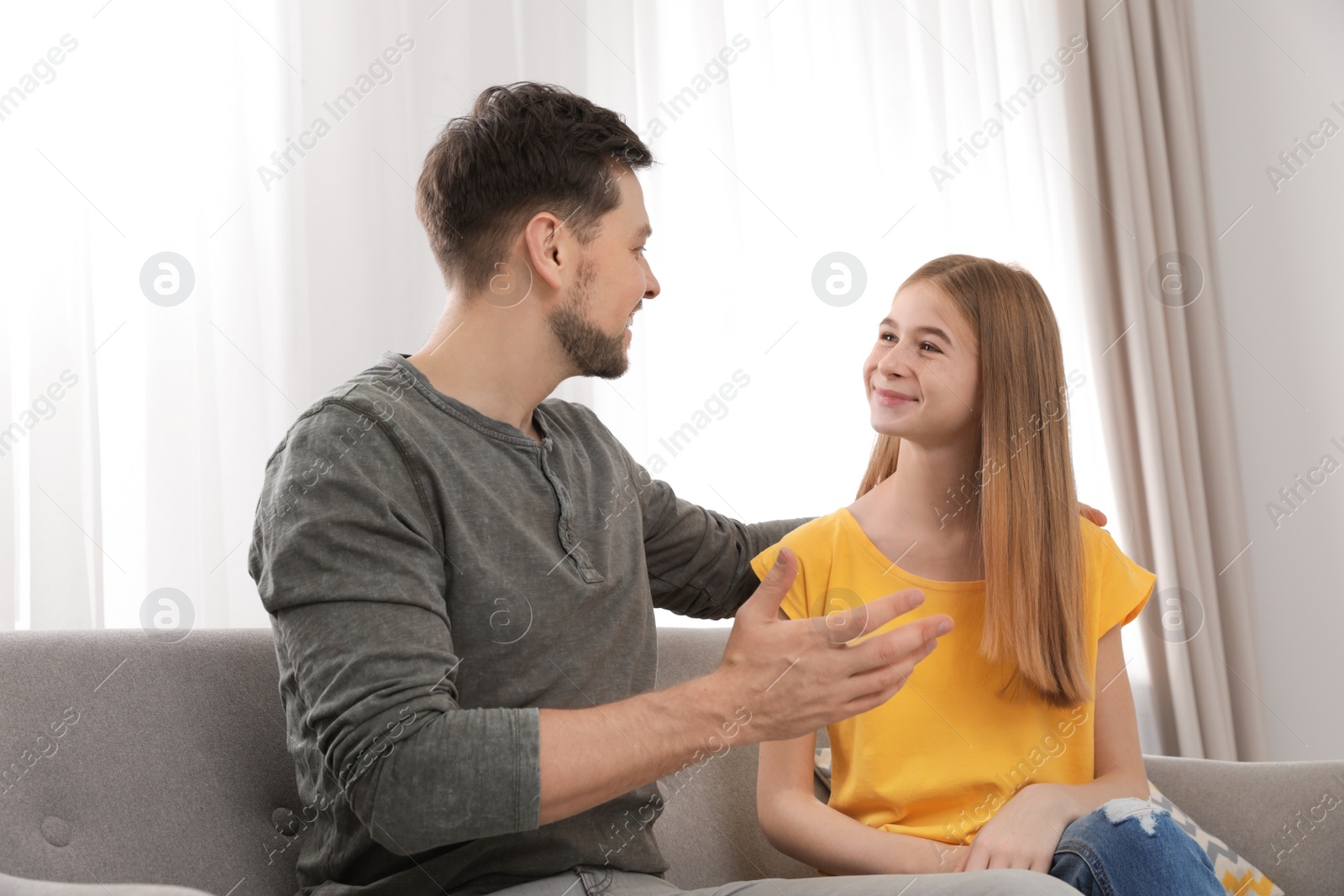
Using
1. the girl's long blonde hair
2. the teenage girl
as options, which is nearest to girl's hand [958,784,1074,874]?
the teenage girl

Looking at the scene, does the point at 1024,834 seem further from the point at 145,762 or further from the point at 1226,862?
the point at 145,762

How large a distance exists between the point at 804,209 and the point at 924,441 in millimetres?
1239

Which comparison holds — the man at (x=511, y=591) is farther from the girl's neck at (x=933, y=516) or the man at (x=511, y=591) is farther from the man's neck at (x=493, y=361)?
the girl's neck at (x=933, y=516)

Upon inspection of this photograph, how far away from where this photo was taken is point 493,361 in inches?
50.4

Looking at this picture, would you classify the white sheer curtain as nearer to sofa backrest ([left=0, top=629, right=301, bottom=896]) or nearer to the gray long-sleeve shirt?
sofa backrest ([left=0, top=629, right=301, bottom=896])

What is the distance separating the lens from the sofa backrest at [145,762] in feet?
3.41

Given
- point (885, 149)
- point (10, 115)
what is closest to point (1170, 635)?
point (885, 149)

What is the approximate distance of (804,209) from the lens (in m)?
2.58

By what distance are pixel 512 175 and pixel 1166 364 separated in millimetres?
2275

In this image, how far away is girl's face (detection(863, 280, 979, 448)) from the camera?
1437 millimetres

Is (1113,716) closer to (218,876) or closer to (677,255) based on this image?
(218,876)

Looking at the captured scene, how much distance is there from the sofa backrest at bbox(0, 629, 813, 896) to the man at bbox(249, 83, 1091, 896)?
91 mm

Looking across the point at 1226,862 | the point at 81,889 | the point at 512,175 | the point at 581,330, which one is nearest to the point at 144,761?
the point at 81,889

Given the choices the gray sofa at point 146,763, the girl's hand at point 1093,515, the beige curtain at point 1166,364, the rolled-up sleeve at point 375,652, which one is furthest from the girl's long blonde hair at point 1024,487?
the beige curtain at point 1166,364
